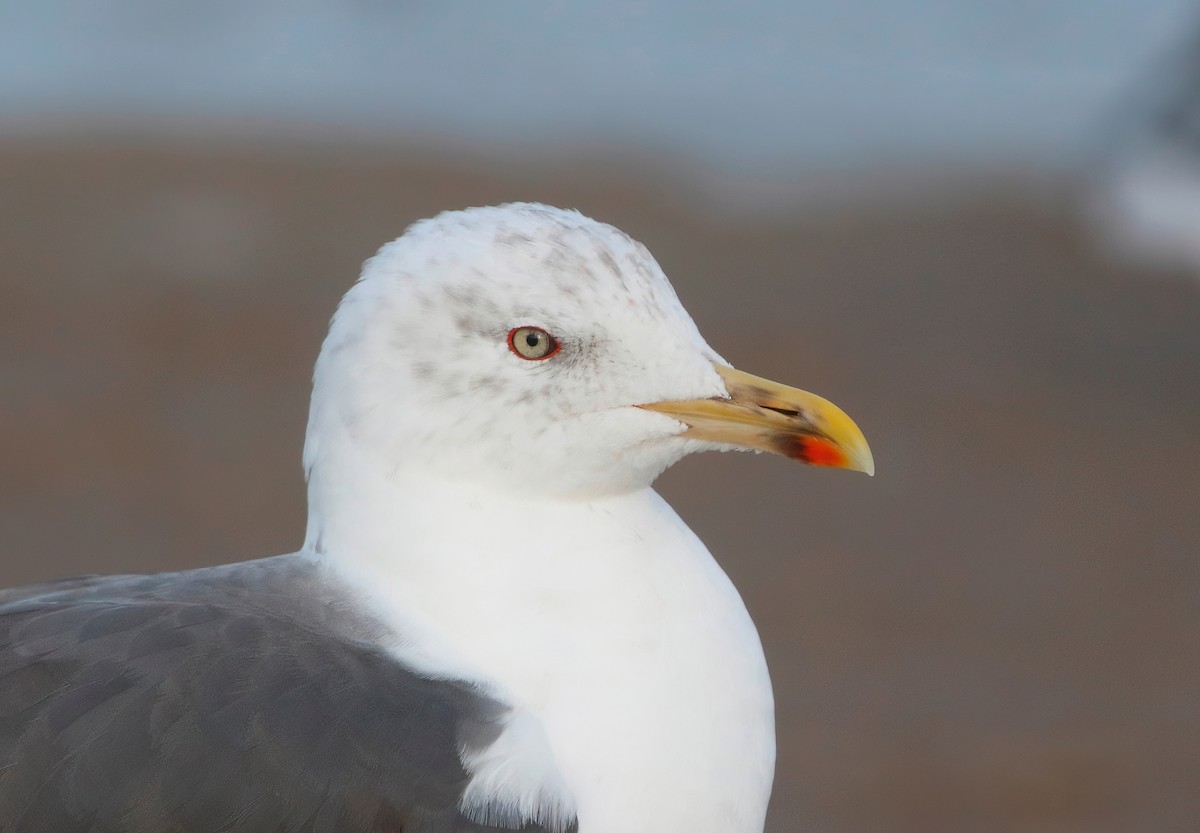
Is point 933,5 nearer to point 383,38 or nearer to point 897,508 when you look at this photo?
point 383,38

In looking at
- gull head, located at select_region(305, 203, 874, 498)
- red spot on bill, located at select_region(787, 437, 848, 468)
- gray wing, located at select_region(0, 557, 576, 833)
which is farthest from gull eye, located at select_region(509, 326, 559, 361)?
gray wing, located at select_region(0, 557, 576, 833)

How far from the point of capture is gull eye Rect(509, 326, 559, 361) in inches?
96.7

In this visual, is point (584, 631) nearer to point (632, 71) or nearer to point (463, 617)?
point (463, 617)

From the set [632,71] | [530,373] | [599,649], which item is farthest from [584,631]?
[632,71]

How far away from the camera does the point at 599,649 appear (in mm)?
2457

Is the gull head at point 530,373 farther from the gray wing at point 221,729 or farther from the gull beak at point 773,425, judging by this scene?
the gray wing at point 221,729

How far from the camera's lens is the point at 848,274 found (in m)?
9.27

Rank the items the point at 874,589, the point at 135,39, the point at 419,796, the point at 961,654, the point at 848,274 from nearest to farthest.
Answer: the point at 419,796, the point at 961,654, the point at 874,589, the point at 848,274, the point at 135,39

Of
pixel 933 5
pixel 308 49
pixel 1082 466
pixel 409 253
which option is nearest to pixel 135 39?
pixel 308 49

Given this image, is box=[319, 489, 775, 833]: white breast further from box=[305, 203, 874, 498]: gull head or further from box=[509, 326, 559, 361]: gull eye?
box=[509, 326, 559, 361]: gull eye

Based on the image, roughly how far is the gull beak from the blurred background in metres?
2.74

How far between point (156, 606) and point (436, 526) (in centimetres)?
50

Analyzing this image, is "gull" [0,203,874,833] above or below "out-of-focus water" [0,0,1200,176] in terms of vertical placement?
below

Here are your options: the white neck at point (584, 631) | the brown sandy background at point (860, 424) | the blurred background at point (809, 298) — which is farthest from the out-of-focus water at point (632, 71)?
the white neck at point (584, 631)
